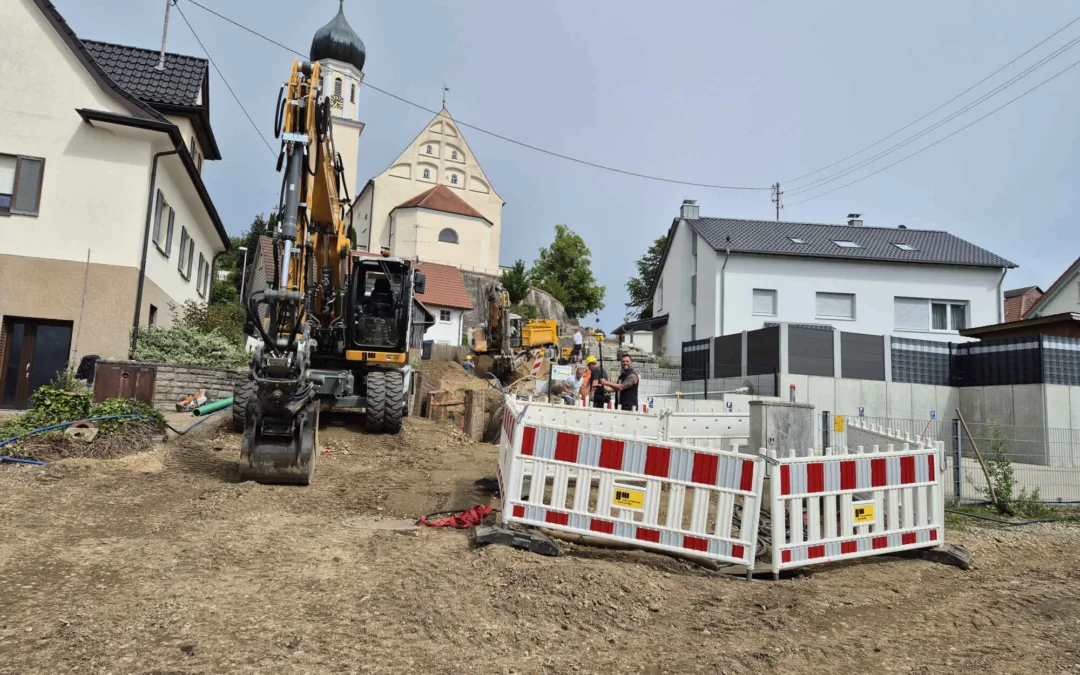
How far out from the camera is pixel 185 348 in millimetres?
15023

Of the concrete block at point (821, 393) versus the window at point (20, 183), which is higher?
the window at point (20, 183)

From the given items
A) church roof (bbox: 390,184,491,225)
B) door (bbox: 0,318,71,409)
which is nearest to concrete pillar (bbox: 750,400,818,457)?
door (bbox: 0,318,71,409)

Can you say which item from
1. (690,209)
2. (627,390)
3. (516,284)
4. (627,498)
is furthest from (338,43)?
(627,498)

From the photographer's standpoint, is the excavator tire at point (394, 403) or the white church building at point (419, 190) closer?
the excavator tire at point (394, 403)

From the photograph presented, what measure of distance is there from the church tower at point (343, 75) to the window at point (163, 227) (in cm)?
3986

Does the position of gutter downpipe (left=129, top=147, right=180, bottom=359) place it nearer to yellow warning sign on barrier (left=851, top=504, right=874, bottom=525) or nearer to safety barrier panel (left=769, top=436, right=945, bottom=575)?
safety barrier panel (left=769, top=436, right=945, bottom=575)

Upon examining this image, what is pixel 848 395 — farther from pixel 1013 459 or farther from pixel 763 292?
pixel 763 292

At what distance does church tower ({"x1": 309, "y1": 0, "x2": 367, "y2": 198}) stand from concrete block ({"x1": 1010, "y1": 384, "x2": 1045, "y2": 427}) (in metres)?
48.4

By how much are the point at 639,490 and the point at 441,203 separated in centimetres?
5036

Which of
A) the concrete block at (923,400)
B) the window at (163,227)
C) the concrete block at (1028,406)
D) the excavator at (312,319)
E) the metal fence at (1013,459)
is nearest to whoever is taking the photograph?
the excavator at (312,319)

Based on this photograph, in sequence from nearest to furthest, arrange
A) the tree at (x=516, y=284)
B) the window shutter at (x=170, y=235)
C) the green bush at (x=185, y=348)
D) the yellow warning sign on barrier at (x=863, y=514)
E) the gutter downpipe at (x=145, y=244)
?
the yellow warning sign on barrier at (x=863, y=514), the gutter downpipe at (x=145, y=244), the green bush at (x=185, y=348), the window shutter at (x=170, y=235), the tree at (x=516, y=284)

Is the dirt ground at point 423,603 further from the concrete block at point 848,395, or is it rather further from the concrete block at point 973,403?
the concrete block at point 973,403

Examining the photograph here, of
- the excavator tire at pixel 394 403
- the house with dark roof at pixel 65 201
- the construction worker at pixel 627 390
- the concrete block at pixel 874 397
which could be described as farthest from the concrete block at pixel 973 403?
the house with dark roof at pixel 65 201

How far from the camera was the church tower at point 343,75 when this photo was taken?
55312mm
